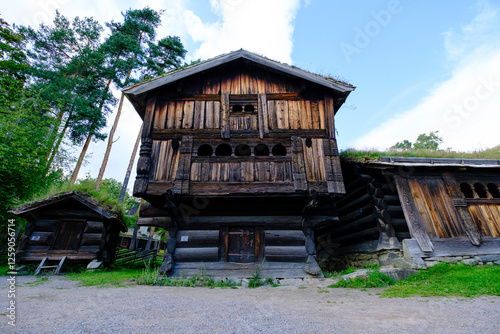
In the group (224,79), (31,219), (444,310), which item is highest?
(224,79)

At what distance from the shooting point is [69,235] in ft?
37.0

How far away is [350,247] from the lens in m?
10.3

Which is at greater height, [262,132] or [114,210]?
[262,132]

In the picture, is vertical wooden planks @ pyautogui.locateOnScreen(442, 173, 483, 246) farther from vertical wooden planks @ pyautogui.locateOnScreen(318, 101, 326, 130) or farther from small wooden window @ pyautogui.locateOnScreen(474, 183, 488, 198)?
vertical wooden planks @ pyautogui.locateOnScreen(318, 101, 326, 130)

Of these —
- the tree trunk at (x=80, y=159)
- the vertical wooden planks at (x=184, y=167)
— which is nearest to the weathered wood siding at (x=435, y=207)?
the vertical wooden planks at (x=184, y=167)

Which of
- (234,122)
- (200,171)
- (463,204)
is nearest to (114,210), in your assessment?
(200,171)

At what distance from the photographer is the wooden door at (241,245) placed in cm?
823

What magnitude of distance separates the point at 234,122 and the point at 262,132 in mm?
1150

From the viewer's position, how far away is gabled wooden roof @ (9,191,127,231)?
33.9 ft

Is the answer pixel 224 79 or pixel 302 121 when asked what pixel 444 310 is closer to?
pixel 302 121

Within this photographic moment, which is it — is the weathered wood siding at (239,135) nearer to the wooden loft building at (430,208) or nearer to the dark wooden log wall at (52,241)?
the wooden loft building at (430,208)

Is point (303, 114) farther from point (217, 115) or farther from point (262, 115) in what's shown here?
point (217, 115)

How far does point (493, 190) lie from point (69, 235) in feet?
59.6

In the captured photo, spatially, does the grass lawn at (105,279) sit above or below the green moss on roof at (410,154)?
below
